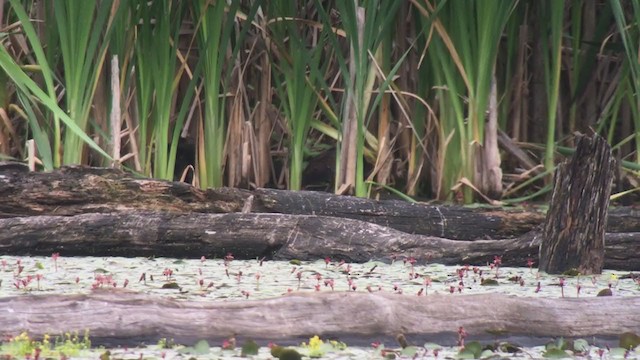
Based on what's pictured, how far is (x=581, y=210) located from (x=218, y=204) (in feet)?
5.65

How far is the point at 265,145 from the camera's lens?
6.40 metres

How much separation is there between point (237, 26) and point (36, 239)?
85.7 inches

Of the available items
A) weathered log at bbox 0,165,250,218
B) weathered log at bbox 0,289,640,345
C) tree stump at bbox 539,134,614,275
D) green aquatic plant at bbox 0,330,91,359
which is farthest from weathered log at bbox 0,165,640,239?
green aquatic plant at bbox 0,330,91,359

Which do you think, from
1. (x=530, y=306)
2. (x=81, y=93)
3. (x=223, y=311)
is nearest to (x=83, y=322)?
(x=223, y=311)

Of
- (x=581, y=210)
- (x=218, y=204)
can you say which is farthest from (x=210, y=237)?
(x=581, y=210)

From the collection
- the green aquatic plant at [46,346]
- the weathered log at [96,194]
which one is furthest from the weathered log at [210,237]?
the green aquatic plant at [46,346]

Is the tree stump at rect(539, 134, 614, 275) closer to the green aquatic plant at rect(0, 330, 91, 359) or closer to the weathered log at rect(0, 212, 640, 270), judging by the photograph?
the weathered log at rect(0, 212, 640, 270)

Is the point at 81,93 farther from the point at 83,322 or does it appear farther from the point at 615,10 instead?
the point at 83,322

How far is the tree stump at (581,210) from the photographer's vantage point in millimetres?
4043

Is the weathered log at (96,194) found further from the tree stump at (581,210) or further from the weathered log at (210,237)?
the tree stump at (581,210)

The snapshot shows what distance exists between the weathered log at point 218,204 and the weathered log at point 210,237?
27 centimetres

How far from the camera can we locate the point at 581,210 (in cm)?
405

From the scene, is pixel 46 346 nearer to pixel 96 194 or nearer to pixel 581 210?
pixel 581 210

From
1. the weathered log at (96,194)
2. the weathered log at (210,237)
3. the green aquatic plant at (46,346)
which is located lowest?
the weathered log at (210,237)
